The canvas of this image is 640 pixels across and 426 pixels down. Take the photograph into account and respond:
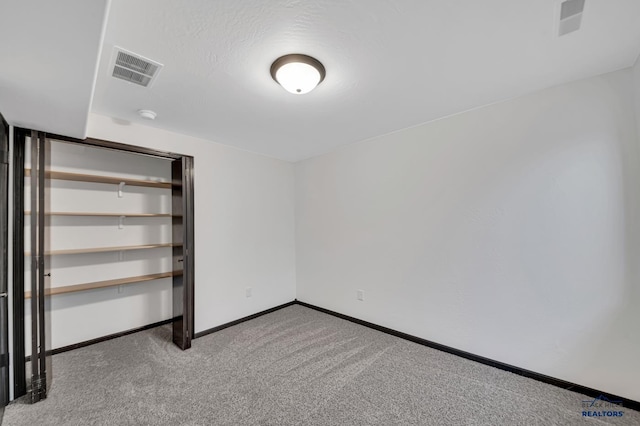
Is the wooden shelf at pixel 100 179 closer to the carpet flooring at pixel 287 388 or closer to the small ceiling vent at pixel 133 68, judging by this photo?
the small ceiling vent at pixel 133 68

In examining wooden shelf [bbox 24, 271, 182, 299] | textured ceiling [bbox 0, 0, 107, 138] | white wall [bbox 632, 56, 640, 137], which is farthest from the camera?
wooden shelf [bbox 24, 271, 182, 299]

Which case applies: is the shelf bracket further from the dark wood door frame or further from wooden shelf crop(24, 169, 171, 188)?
the dark wood door frame

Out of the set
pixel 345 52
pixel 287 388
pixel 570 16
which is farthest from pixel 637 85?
pixel 287 388

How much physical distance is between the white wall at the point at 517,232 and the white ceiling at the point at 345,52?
1.17ft

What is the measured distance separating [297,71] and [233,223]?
7.74ft

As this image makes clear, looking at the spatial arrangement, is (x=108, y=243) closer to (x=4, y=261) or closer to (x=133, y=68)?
(x=4, y=261)

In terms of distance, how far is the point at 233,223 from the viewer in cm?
354

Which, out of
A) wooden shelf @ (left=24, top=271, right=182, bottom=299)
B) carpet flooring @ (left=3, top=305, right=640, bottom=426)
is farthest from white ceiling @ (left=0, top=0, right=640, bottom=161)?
carpet flooring @ (left=3, top=305, right=640, bottom=426)

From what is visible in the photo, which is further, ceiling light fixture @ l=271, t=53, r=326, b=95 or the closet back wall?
the closet back wall

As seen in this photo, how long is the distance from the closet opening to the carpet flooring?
30cm

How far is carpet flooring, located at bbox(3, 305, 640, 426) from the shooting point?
1795 mm

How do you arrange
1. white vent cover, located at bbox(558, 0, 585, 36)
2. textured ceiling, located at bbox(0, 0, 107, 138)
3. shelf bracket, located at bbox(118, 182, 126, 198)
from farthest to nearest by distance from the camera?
shelf bracket, located at bbox(118, 182, 126, 198) → white vent cover, located at bbox(558, 0, 585, 36) → textured ceiling, located at bbox(0, 0, 107, 138)

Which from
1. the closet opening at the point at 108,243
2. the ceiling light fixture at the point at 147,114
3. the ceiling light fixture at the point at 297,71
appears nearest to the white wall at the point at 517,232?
the ceiling light fixture at the point at 297,71

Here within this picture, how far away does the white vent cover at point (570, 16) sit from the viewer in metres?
1.32
